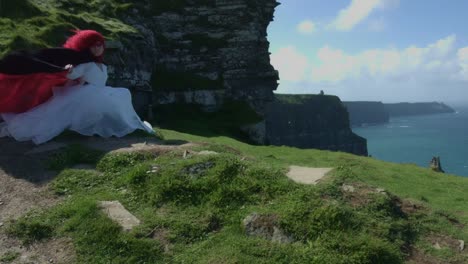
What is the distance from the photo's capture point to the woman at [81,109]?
11.8m

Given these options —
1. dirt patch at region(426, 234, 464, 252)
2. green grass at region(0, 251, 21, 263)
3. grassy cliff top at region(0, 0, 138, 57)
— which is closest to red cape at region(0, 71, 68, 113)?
green grass at region(0, 251, 21, 263)

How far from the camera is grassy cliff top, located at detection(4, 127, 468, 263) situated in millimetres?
6312

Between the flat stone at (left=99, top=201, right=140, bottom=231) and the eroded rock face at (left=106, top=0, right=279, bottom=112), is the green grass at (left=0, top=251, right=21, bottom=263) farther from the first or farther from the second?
the eroded rock face at (left=106, top=0, right=279, bottom=112)

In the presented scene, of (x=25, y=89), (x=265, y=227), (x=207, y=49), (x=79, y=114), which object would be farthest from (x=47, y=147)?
(x=207, y=49)

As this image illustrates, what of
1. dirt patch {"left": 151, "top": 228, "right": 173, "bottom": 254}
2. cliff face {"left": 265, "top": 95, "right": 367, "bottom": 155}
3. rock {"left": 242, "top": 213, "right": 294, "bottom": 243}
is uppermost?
rock {"left": 242, "top": 213, "right": 294, "bottom": 243}

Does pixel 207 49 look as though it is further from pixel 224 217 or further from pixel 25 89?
pixel 224 217

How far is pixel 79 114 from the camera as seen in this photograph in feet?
40.7

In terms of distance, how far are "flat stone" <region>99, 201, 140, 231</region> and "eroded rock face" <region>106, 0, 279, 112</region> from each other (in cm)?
2490

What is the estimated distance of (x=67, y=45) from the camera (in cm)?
1275

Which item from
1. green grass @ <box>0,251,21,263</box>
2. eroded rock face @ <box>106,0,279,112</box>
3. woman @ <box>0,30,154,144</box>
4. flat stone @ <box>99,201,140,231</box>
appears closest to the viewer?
green grass @ <box>0,251,21,263</box>

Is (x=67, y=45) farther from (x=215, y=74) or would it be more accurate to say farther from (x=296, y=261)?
(x=215, y=74)

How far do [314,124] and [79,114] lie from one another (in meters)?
144

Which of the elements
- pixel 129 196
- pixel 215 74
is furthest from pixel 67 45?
pixel 215 74

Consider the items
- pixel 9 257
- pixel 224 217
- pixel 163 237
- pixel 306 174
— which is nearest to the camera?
pixel 9 257
